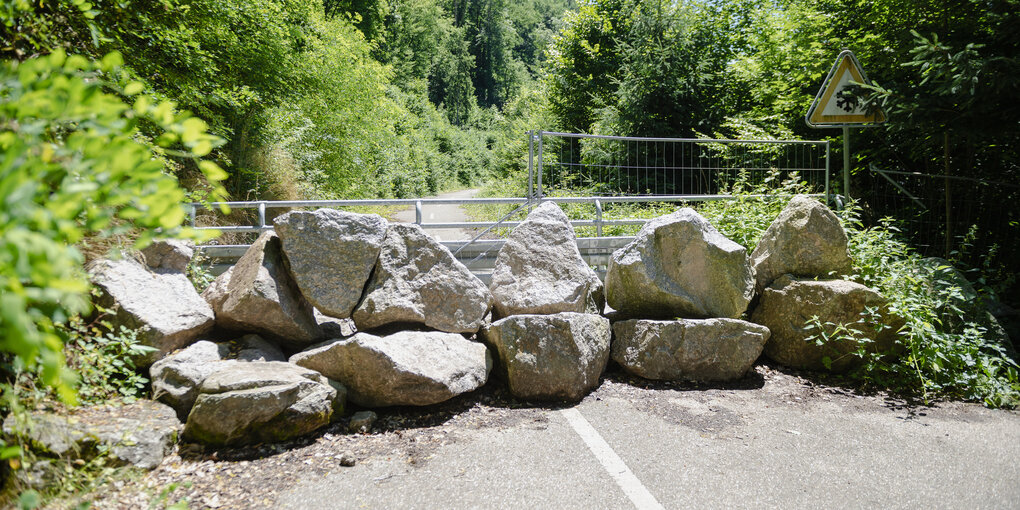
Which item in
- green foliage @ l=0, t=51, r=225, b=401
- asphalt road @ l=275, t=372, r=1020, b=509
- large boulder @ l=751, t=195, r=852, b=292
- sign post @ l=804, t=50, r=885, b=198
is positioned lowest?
asphalt road @ l=275, t=372, r=1020, b=509

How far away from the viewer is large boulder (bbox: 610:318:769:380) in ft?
16.5

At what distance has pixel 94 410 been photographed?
3.49 meters

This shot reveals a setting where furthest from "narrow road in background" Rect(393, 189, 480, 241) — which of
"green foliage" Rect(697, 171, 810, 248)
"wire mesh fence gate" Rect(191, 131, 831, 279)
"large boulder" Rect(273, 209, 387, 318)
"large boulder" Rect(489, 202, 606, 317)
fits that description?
"large boulder" Rect(273, 209, 387, 318)

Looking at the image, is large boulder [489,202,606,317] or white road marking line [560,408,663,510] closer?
white road marking line [560,408,663,510]

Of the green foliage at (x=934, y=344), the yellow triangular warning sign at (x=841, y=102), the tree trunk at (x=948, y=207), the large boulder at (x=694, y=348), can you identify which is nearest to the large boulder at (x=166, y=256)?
the large boulder at (x=694, y=348)

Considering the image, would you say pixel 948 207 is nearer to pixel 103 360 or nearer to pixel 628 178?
pixel 628 178

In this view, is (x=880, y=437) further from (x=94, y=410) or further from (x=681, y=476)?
(x=94, y=410)

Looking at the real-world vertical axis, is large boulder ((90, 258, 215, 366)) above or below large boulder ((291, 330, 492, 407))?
above

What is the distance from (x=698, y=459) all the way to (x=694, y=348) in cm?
148

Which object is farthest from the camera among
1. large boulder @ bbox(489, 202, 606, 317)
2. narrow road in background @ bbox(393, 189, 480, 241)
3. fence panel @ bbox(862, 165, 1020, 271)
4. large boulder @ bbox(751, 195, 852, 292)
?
narrow road in background @ bbox(393, 189, 480, 241)

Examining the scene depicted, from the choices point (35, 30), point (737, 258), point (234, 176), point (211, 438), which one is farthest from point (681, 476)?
point (234, 176)

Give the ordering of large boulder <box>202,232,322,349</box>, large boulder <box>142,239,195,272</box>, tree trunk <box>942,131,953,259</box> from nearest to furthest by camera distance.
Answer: large boulder <box>202,232,322,349</box>
large boulder <box>142,239,195,272</box>
tree trunk <box>942,131,953,259</box>

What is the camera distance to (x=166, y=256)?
15.3ft

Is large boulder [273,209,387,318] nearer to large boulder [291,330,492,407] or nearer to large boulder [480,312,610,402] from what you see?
large boulder [291,330,492,407]
